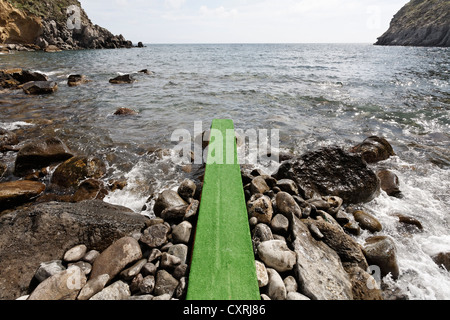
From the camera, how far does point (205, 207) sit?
3.96m

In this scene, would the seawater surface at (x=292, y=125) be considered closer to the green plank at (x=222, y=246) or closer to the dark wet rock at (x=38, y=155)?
the dark wet rock at (x=38, y=155)

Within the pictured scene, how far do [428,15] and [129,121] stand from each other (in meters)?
129

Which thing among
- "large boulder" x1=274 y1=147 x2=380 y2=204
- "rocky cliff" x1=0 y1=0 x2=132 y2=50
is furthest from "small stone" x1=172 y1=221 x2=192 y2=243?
"rocky cliff" x1=0 y1=0 x2=132 y2=50

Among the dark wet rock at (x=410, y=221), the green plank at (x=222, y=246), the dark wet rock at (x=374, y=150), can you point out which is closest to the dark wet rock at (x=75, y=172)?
the green plank at (x=222, y=246)

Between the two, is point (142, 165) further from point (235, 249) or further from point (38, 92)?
point (38, 92)

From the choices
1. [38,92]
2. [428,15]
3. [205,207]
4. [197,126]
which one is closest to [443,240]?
[205,207]

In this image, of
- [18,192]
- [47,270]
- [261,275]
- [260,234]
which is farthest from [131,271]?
[18,192]

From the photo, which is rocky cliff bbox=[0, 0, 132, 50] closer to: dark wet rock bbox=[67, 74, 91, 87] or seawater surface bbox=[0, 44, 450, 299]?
dark wet rock bbox=[67, 74, 91, 87]

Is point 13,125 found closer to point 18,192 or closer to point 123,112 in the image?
point 123,112

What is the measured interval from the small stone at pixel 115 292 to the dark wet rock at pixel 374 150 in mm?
6819

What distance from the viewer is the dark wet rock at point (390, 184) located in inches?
205

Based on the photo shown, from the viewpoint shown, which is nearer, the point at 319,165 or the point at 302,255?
the point at 302,255

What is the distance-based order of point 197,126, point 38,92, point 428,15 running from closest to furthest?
point 197,126 → point 38,92 → point 428,15

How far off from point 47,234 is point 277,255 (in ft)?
11.6
